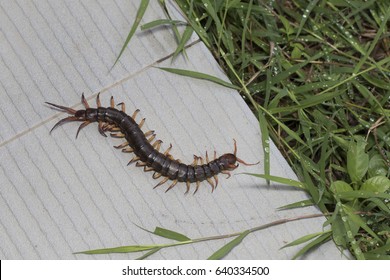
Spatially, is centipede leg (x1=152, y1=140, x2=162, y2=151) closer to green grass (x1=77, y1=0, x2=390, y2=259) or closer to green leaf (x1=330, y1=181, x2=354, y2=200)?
green grass (x1=77, y1=0, x2=390, y2=259)

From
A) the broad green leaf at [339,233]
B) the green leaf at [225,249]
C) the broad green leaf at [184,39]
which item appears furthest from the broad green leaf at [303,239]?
the broad green leaf at [184,39]

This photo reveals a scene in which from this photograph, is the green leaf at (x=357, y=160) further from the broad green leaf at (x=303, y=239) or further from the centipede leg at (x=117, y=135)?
the centipede leg at (x=117, y=135)

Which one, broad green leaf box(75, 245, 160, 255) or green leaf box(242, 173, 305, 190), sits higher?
broad green leaf box(75, 245, 160, 255)

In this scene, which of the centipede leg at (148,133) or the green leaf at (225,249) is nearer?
the green leaf at (225,249)

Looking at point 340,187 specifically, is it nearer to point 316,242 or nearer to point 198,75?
point 316,242

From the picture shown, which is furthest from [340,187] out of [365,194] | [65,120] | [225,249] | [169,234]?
[65,120]

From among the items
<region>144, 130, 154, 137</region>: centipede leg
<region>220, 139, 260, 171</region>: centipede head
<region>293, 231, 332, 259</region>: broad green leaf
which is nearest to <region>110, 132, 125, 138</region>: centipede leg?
<region>144, 130, 154, 137</region>: centipede leg
